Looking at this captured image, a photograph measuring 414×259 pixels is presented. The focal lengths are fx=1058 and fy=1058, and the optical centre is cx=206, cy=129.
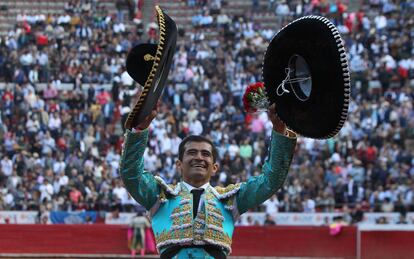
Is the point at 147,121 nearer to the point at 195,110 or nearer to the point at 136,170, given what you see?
the point at 136,170

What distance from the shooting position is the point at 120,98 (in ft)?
61.5

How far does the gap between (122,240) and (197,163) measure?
1242 cm

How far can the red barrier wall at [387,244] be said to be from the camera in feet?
52.0

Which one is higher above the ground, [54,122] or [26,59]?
[26,59]

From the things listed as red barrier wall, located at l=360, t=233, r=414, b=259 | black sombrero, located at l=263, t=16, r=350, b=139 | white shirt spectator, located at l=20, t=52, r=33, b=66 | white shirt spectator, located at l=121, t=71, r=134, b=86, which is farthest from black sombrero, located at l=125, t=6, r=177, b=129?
white shirt spectator, located at l=20, t=52, r=33, b=66

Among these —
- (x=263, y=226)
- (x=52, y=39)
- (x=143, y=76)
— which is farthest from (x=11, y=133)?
(x=143, y=76)

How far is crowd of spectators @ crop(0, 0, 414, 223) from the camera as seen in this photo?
1650 cm

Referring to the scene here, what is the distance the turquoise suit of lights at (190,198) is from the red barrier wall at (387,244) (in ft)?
38.3

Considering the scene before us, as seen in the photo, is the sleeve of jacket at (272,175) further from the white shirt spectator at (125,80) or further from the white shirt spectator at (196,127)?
the white shirt spectator at (125,80)

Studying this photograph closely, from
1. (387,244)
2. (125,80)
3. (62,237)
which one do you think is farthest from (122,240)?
(387,244)

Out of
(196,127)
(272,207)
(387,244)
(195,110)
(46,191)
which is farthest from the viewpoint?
(195,110)

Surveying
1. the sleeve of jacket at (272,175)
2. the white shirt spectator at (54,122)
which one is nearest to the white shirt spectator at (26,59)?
the white shirt spectator at (54,122)

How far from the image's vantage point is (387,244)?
1597 cm

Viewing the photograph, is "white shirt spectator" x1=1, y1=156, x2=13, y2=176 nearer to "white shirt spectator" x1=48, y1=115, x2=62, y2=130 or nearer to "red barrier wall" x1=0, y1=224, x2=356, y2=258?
"red barrier wall" x1=0, y1=224, x2=356, y2=258
